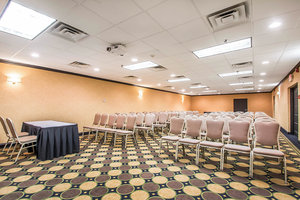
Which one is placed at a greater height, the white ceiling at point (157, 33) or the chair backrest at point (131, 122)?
the white ceiling at point (157, 33)

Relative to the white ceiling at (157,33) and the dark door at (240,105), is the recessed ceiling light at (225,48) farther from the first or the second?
the dark door at (240,105)

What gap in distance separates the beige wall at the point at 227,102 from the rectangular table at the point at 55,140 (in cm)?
1807

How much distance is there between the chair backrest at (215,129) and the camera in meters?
3.92

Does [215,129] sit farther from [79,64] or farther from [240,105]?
[240,105]

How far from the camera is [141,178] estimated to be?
9.32 ft

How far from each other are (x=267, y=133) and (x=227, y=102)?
16406 mm

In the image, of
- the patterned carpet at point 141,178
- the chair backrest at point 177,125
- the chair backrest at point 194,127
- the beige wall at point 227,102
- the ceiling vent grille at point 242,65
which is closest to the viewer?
the patterned carpet at point 141,178

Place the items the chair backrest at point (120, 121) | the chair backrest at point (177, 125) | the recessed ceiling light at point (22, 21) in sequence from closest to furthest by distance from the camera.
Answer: the recessed ceiling light at point (22, 21)
the chair backrest at point (177, 125)
the chair backrest at point (120, 121)

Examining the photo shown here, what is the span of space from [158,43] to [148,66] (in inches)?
89.8

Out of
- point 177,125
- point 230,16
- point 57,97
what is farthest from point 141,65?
point 57,97

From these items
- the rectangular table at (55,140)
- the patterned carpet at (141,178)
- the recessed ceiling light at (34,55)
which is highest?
the recessed ceiling light at (34,55)

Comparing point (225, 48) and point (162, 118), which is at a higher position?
point (225, 48)

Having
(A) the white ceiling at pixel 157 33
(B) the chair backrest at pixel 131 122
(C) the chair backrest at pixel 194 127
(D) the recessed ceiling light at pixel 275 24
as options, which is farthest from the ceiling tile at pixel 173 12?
(B) the chair backrest at pixel 131 122

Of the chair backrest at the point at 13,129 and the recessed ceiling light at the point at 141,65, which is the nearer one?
the chair backrest at the point at 13,129
